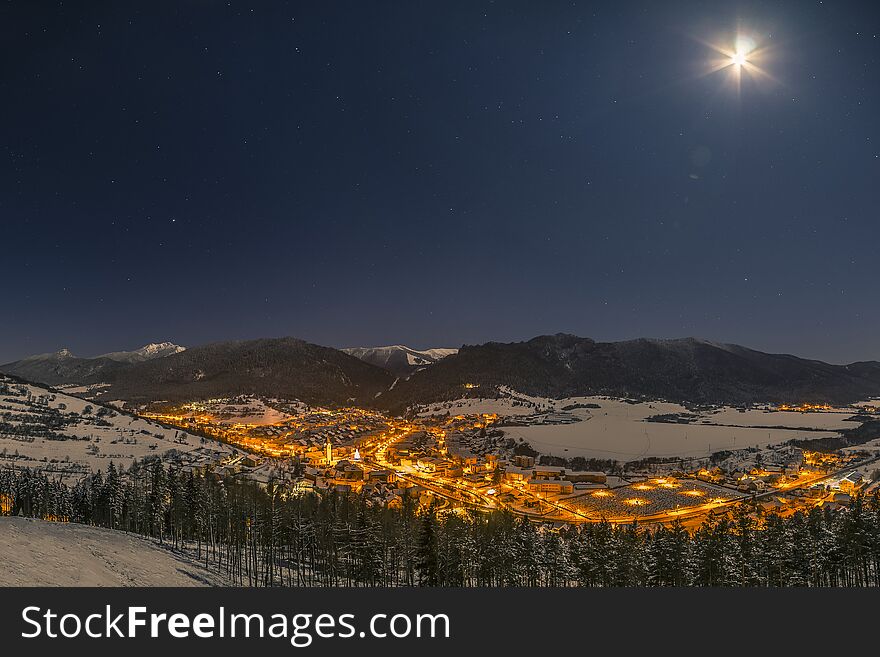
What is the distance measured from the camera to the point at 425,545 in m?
33.7

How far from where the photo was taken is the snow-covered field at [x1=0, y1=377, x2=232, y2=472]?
76625 millimetres

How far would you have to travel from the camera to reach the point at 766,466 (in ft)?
351

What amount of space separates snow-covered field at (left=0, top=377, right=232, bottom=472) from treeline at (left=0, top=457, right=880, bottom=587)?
26.7 meters

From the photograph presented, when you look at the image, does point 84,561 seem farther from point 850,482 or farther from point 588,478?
point 850,482

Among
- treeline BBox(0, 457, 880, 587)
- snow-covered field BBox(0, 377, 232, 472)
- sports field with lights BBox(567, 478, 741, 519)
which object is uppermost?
snow-covered field BBox(0, 377, 232, 472)

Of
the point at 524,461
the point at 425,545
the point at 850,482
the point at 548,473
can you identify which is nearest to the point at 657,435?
the point at 524,461

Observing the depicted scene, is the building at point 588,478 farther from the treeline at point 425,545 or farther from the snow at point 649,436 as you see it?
the treeline at point 425,545

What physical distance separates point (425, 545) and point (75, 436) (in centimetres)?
9258

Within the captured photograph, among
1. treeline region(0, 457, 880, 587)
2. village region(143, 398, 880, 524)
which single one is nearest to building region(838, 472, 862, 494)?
village region(143, 398, 880, 524)

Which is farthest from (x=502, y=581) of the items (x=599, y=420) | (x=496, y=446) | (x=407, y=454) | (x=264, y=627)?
(x=599, y=420)

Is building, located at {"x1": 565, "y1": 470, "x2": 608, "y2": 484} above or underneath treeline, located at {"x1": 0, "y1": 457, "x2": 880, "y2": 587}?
underneath

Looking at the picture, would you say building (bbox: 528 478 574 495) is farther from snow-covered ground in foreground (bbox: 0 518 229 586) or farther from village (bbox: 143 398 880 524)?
snow-covered ground in foreground (bbox: 0 518 229 586)

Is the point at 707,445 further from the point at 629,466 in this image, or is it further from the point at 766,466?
the point at 629,466

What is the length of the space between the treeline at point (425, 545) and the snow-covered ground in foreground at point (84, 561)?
5.63 m
